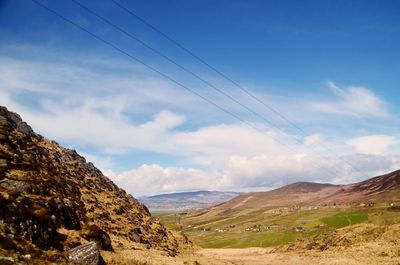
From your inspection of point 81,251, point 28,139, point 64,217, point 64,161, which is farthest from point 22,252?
point 64,161

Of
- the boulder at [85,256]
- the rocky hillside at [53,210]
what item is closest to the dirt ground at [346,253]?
the rocky hillside at [53,210]

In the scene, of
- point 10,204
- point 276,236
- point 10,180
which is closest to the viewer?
point 10,204

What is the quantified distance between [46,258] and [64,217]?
19.5 m

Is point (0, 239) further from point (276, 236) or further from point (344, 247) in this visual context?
point (276, 236)

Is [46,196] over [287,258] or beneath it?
over

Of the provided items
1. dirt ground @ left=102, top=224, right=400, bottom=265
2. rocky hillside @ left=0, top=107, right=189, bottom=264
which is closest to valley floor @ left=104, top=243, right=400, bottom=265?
dirt ground @ left=102, top=224, right=400, bottom=265

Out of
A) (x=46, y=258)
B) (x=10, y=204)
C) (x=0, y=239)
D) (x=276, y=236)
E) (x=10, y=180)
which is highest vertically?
(x=10, y=180)

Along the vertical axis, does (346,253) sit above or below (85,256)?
below

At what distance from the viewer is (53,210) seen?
51.8 m

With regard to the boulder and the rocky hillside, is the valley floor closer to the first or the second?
the rocky hillside

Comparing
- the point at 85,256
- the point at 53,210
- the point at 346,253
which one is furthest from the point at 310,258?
the point at 85,256

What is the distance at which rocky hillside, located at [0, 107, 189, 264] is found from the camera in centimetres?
3881

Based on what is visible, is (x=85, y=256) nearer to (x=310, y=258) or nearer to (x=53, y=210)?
(x=53, y=210)

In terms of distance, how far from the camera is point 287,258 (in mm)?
84062
